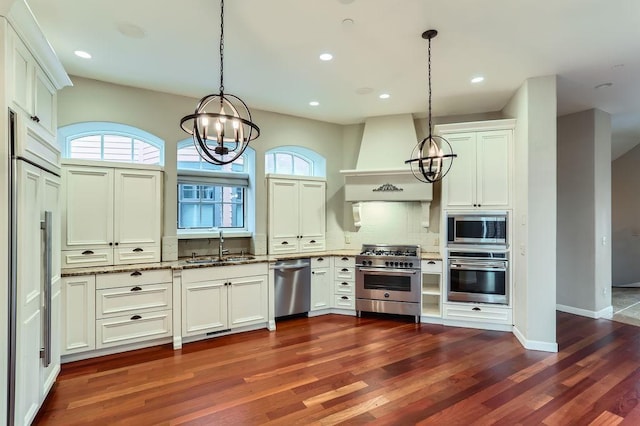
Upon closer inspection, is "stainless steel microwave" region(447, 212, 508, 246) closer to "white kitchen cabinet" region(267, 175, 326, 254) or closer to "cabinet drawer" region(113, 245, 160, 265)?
"white kitchen cabinet" region(267, 175, 326, 254)

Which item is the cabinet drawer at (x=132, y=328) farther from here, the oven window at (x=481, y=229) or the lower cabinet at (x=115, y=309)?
the oven window at (x=481, y=229)

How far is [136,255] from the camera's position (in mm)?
3832

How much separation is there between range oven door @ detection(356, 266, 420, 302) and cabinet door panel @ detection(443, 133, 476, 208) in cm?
115

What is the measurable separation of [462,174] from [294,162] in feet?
8.79

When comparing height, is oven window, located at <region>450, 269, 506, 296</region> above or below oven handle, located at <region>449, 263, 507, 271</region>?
below

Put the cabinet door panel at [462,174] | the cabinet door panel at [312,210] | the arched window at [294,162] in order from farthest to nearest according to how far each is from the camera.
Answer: the arched window at [294,162]
the cabinet door panel at [312,210]
the cabinet door panel at [462,174]

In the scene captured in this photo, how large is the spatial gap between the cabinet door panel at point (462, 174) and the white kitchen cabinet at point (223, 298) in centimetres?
271

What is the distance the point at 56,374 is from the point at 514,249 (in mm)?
5031

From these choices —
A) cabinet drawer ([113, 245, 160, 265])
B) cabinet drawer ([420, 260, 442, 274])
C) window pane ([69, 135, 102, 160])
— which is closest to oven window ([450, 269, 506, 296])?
cabinet drawer ([420, 260, 442, 274])

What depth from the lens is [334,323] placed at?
446 centimetres

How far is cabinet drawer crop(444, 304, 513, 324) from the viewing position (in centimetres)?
411

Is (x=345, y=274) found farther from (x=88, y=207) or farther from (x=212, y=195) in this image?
(x=88, y=207)

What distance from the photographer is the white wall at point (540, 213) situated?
3559mm

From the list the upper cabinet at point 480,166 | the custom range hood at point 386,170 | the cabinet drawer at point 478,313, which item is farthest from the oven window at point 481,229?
the cabinet drawer at point 478,313
